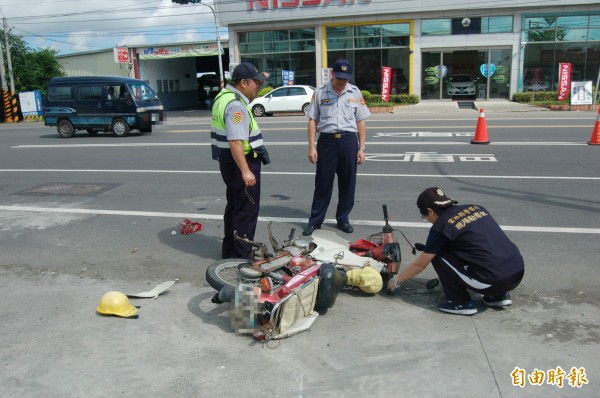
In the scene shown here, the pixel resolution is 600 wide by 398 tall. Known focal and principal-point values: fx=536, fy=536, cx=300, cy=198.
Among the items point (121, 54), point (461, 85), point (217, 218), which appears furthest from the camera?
point (121, 54)

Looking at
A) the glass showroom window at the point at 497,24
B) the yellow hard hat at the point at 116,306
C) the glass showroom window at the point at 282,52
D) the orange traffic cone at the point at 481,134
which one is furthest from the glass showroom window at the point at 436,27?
the yellow hard hat at the point at 116,306

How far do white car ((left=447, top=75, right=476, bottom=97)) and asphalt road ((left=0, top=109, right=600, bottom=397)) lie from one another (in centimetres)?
1896

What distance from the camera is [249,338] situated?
3.77 m

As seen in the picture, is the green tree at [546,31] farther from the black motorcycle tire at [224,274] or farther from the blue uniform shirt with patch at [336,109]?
the black motorcycle tire at [224,274]

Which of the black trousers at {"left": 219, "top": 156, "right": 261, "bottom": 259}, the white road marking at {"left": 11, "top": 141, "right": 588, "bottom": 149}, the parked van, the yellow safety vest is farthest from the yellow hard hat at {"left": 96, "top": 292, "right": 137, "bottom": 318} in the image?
the parked van

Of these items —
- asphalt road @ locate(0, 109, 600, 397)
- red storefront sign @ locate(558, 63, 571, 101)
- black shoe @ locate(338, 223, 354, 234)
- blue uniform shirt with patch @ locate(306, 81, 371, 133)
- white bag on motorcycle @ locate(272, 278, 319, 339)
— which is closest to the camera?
asphalt road @ locate(0, 109, 600, 397)

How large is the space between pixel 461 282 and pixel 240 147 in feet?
6.85

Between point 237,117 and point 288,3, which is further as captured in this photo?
point 288,3

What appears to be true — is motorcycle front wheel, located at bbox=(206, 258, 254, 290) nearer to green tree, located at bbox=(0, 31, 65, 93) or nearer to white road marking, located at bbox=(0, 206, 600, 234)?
white road marking, located at bbox=(0, 206, 600, 234)

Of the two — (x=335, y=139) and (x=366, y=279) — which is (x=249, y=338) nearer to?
(x=366, y=279)

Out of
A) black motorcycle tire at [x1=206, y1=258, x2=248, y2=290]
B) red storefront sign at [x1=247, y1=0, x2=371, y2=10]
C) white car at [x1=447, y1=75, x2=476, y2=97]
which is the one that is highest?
red storefront sign at [x1=247, y1=0, x2=371, y2=10]

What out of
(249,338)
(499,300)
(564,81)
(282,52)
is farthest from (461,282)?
(282,52)

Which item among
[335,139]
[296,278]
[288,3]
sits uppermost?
[288,3]

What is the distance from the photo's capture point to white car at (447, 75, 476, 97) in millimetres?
28500
